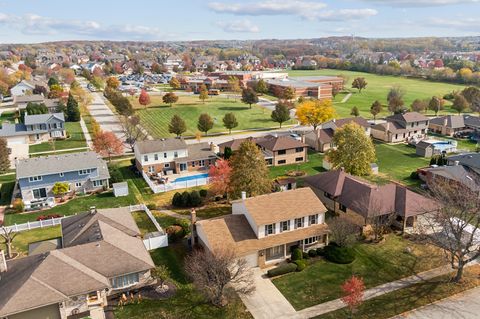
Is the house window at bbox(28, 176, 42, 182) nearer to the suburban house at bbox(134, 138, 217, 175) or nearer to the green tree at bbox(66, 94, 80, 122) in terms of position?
the suburban house at bbox(134, 138, 217, 175)

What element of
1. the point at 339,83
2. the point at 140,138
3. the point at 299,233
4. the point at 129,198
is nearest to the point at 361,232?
the point at 299,233

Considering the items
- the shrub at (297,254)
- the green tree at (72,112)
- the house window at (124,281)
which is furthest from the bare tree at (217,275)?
the green tree at (72,112)

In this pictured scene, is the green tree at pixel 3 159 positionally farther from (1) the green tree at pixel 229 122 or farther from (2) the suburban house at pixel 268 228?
(1) the green tree at pixel 229 122

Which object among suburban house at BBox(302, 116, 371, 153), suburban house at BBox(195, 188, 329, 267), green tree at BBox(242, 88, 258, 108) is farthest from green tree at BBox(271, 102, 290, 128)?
suburban house at BBox(195, 188, 329, 267)

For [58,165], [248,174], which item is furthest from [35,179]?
[248,174]

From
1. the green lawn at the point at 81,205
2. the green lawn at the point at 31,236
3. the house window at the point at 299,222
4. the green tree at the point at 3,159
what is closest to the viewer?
the house window at the point at 299,222

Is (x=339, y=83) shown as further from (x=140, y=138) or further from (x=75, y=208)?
(x=75, y=208)
